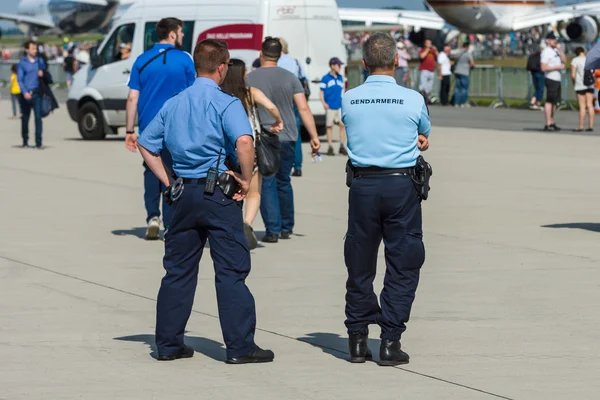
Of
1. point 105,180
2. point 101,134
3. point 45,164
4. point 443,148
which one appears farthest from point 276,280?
point 101,134

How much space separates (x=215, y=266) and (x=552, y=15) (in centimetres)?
4451

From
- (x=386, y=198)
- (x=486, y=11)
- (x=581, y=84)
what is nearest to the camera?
(x=386, y=198)

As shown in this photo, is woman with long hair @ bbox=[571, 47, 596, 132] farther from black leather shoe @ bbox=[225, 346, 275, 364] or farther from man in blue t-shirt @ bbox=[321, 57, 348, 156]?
black leather shoe @ bbox=[225, 346, 275, 364]

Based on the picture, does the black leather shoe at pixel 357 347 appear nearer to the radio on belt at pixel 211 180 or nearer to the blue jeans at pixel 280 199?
the radio on belt at pixel 211 180

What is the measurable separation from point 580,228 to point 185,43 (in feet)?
42.5

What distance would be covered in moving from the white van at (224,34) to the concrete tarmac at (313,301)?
6.62 metres

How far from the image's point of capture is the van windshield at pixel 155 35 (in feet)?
80.7

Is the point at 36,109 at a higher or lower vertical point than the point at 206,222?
lower

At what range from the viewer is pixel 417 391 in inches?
253

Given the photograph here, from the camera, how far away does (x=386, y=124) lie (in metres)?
7.02

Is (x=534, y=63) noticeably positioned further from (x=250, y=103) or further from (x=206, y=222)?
(x=206, y=222)

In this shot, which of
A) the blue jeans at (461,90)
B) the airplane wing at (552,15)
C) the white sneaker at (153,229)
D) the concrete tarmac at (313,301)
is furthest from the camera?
the airplane wing at (552,15)

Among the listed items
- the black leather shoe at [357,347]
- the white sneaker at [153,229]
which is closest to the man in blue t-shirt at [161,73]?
the white sneaker at [153,229]

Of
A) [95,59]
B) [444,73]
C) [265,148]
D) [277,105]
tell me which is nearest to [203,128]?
[265,148]
